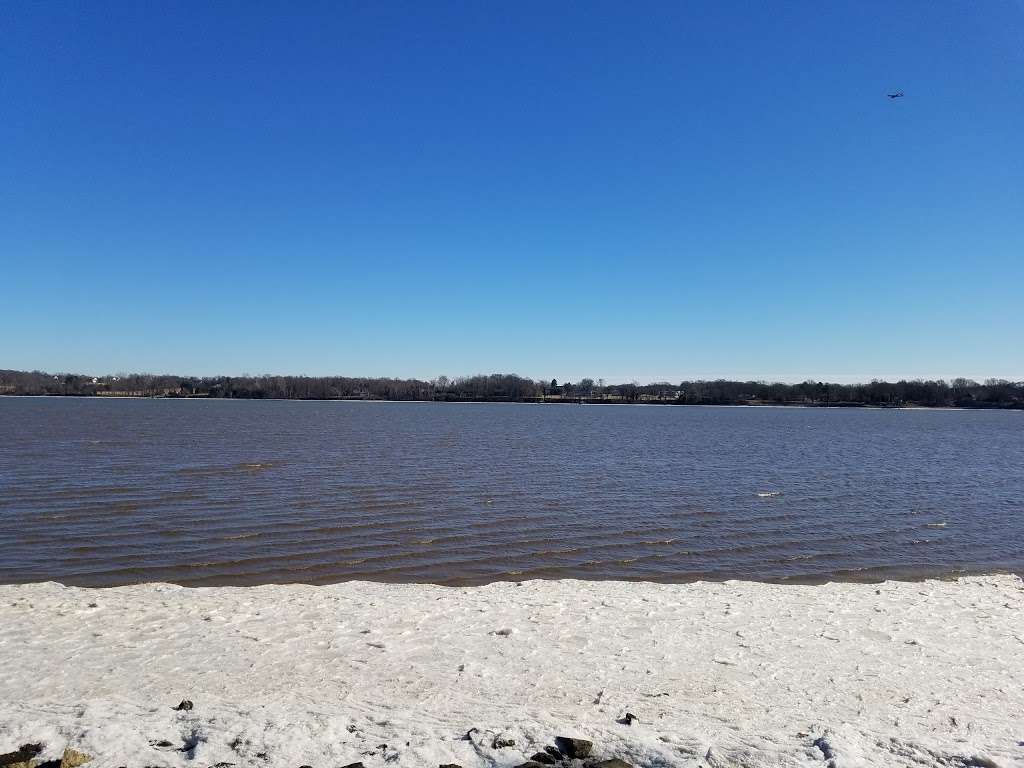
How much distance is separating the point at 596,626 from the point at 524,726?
12.6 ft

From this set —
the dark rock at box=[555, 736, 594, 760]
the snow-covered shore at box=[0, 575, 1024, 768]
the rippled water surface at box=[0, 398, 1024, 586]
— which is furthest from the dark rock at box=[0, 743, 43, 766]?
the rippled water surface at box=[0, 398, 1024, 586]

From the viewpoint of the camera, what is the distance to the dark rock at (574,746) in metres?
6.05

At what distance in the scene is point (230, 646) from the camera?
9102mm

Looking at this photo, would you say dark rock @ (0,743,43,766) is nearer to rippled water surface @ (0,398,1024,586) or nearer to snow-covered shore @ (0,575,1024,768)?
snow-covered shore @ (0,575,1024,768)

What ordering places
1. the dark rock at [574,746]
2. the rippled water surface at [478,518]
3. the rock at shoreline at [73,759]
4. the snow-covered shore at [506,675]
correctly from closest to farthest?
the rock at shoreline at [73,759] < the dark rock at [574,746] < the snow-covered shore at [506,675] < the rippled water surface at [478,518]

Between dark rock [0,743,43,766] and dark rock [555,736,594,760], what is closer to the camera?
dark rock [0,743,43,766]

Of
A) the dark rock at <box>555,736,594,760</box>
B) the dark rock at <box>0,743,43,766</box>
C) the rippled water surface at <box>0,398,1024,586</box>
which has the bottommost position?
the rippled water surface at <box>0,398,1024,586</box>

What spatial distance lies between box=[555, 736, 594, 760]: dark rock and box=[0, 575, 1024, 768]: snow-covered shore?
0.60 feet

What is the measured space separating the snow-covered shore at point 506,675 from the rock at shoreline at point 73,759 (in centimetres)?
14

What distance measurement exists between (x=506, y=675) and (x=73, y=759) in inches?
176

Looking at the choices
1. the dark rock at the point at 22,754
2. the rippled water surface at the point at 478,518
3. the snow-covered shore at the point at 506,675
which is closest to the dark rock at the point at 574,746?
the snow-covered shore at the point at 506,675

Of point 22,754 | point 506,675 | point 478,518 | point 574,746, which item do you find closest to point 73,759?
point 22,754

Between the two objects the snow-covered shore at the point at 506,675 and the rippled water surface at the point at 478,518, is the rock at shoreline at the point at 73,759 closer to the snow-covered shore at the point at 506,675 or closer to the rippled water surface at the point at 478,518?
the snow-covered shore at the point at 506,675

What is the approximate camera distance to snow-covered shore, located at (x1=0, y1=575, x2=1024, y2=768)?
6.22 m
